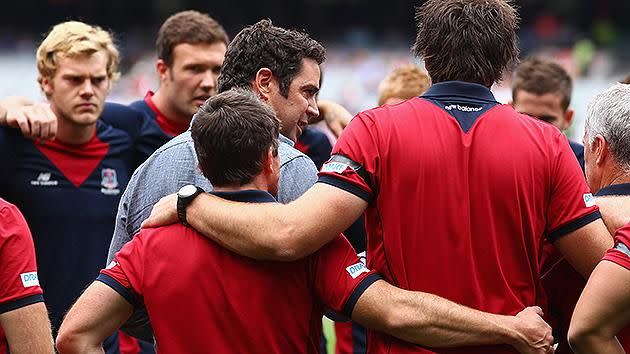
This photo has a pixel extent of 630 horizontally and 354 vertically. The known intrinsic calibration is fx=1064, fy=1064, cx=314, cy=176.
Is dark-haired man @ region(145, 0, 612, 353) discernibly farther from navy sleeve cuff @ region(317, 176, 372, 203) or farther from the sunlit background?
the sunlit background

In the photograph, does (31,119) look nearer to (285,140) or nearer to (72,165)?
(72,165)

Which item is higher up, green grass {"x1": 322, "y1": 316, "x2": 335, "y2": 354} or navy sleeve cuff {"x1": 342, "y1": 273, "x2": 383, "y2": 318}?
navy sleeve cuff {"x1": 342, "y1": 273, "x2": 383, "y2": 318}

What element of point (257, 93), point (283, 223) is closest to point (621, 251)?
point (283, 223)

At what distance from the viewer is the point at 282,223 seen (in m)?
3.06

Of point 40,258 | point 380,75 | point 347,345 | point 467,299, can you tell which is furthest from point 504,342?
point 380,75

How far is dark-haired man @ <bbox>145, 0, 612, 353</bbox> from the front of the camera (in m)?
3.13

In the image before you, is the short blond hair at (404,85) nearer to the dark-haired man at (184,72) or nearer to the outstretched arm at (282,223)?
the dark-haired man at (184,72)

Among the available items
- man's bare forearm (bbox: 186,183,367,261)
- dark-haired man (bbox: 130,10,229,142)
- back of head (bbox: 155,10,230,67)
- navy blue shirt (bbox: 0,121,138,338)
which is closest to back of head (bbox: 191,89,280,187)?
man's bare forearm (bbox: 186,183,367,261)

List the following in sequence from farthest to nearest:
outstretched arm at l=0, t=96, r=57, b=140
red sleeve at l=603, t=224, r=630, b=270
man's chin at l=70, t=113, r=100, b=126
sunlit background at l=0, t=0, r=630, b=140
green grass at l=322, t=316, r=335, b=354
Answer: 1. sunlit background at l=0, t=0, r=630, b=140
2. green grass at l=322, t=316, r=335, b=354
3. man's chin at l=70, t=113, r=100, b=126
4. outstretched arm at l=0, t=96, r=57, b=140
5. red sleeve at l=603, t=224, r=630, b=270

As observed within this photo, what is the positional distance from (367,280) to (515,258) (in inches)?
18.2

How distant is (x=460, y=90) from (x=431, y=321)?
0.72 m

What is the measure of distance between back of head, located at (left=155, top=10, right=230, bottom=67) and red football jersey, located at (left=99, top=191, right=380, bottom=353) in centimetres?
287

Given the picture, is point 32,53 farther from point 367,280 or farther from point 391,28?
point 367,280

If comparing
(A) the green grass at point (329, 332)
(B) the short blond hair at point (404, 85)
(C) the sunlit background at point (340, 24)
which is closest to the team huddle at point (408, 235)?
(B) the short blond hair at point (404, 85)
